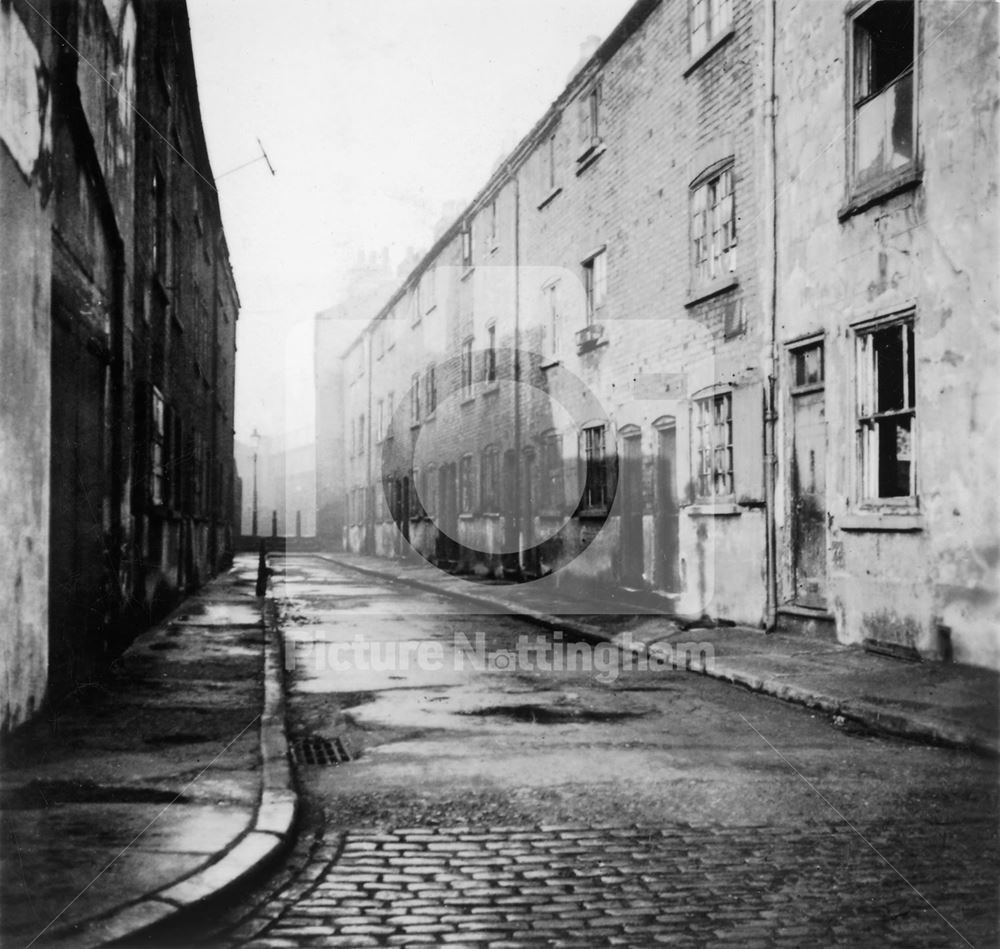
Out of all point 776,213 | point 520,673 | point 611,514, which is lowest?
point 520,673

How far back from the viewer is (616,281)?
1684 centimetres

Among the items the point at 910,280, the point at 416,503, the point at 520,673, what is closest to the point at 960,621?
the point at 910,280

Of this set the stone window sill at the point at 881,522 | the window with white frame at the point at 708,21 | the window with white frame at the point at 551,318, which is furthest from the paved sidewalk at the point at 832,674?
the window with white frame at the point at 708,21

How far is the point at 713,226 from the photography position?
13.7 metres

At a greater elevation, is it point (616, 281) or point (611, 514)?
point (616, 281)

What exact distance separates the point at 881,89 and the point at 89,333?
7645 mm

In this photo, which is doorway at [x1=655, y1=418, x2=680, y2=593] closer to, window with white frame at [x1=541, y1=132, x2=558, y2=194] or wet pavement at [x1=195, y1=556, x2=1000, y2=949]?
wet pavement at [x1=195, y1=556, x2=1000, y2=949]

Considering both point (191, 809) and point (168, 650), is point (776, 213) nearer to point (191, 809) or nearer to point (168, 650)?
point (168, 650)

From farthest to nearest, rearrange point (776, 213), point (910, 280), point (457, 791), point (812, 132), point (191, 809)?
point (776, 213) → point (812, 132) → point (910, 280) → point (457, 791) → point (191, 809)

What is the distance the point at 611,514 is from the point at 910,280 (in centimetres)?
810

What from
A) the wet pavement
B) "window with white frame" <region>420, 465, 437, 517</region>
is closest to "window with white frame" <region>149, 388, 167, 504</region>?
the wet pavement

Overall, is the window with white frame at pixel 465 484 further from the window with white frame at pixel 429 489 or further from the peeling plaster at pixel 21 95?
the peeling plaster at pixel 21 95

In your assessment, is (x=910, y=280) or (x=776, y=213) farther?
(x=776, y=213)

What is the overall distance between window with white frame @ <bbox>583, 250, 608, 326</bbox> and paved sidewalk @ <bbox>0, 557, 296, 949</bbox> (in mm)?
10625
